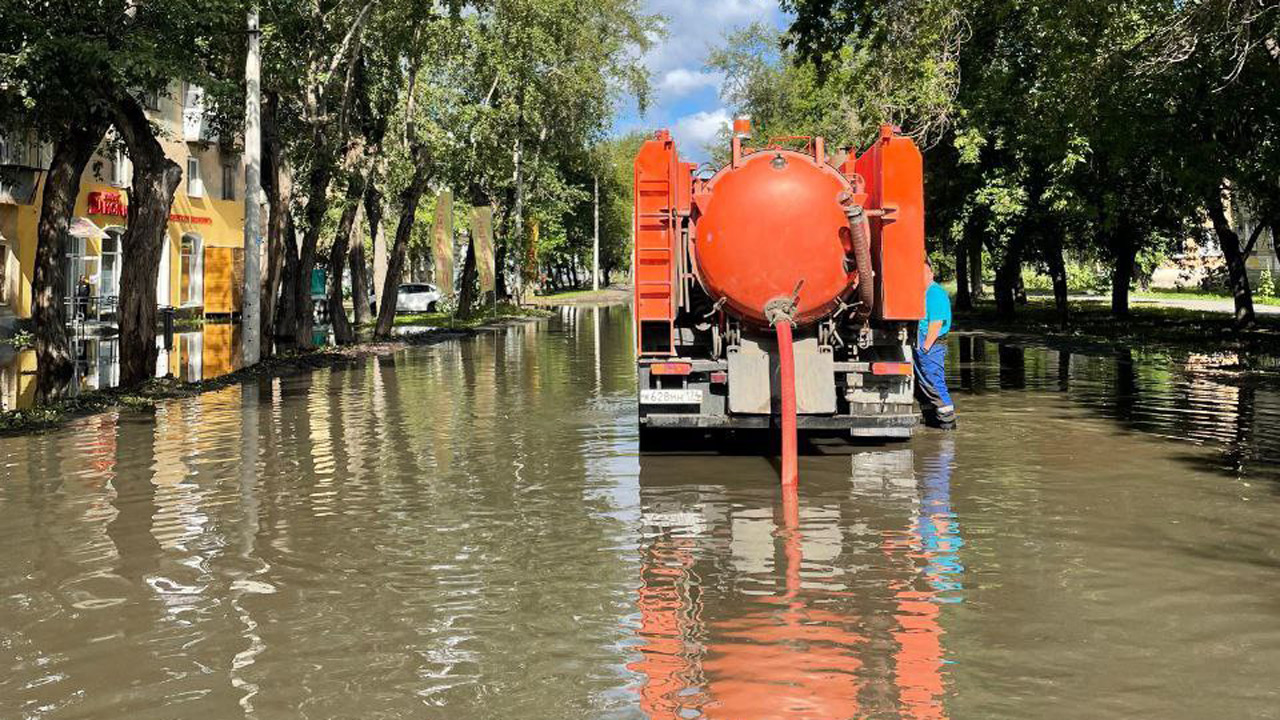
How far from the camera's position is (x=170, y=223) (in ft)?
155

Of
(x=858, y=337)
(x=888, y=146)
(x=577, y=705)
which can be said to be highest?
(x=888, y=146)

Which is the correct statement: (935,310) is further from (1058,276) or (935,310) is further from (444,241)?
(1058,276)

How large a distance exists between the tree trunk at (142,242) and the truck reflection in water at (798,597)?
1173cm

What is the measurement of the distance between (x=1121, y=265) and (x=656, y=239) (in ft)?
99.9

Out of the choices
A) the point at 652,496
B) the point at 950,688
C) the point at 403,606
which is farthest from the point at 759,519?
the point at 950,688

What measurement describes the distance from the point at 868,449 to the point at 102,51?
35.6 feet

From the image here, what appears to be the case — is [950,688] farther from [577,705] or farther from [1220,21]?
[1220,21]

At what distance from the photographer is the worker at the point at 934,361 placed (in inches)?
560

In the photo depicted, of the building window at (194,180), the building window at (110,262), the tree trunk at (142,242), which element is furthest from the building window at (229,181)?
the tree trunk at (142,242)

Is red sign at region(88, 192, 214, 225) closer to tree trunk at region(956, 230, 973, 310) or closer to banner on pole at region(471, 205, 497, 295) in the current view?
banner on pole at region(471, 205, 497, 295)

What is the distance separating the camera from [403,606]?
687 cm

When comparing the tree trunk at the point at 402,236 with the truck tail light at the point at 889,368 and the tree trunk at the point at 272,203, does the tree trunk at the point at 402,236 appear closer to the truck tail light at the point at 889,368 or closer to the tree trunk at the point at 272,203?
the tree trunk at the point at 272,203

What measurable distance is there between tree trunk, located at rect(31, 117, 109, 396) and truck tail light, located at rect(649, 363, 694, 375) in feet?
38.6

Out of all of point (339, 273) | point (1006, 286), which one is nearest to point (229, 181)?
point (339, 273)
